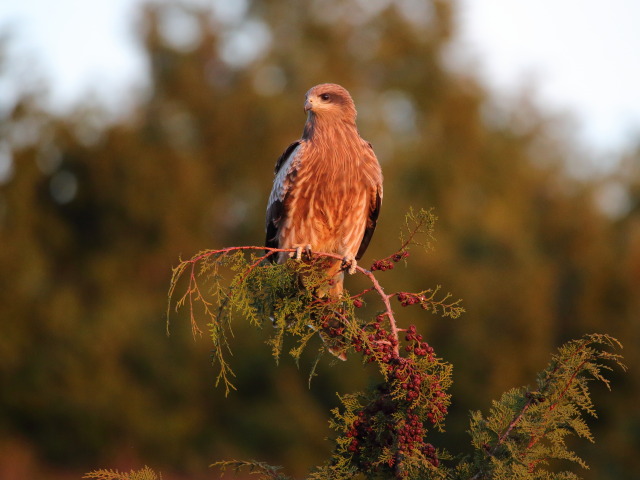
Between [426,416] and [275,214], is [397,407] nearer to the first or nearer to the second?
[426,416]

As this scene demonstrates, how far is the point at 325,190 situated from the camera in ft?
19.0

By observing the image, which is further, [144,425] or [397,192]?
[397,192]

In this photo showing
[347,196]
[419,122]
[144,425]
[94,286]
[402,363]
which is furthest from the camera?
[419,122]

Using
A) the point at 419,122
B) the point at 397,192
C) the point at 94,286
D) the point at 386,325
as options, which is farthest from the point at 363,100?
the point at 386,325

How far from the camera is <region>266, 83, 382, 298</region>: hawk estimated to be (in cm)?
580

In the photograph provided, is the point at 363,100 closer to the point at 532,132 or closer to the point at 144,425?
the point at 532,132

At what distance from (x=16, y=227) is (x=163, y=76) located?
827 centimetres

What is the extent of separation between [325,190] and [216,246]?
1995cm

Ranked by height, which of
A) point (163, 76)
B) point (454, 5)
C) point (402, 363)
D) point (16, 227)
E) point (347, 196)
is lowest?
point (402, 363)

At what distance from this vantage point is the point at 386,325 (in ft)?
11.8

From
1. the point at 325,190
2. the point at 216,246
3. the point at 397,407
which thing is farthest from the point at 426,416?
the point at 216,246

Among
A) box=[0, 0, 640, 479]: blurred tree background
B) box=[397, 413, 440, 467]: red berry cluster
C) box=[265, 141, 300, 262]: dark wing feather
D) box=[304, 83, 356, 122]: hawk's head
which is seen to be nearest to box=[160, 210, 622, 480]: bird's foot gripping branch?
box=[397, 413, 440, 467]: red berry cluster

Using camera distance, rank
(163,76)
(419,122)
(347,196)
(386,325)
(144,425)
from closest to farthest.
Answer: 1. (386,325)
2. (347,196)
3. (144,425)
4. (163,76)
5. (419,122)

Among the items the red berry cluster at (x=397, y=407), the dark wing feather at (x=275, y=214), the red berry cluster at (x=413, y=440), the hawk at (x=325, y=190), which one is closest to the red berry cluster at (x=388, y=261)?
the red berry cluster at (x=397, y=407)
